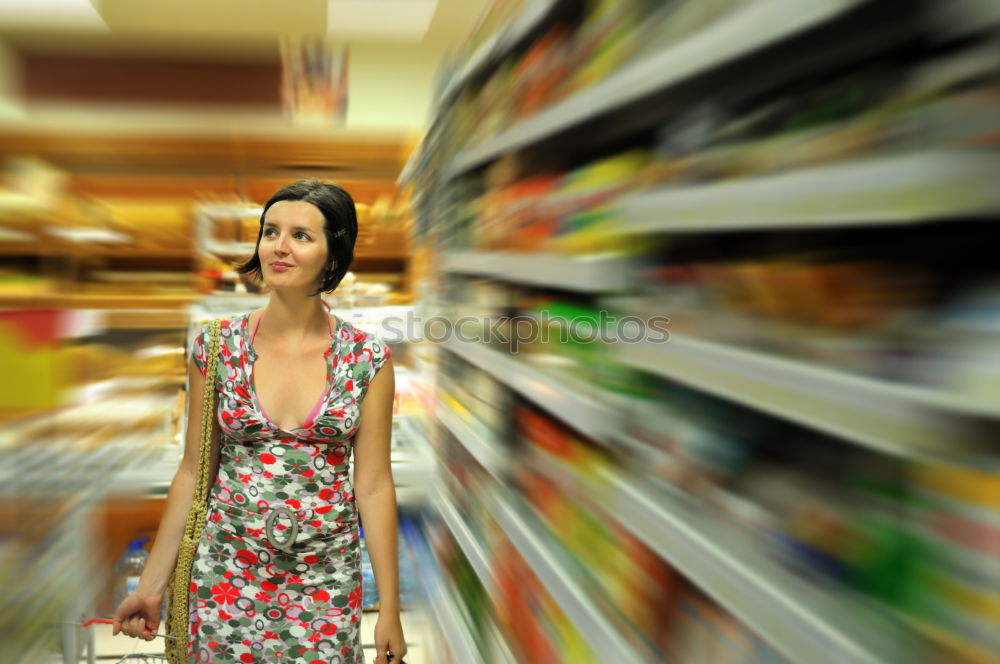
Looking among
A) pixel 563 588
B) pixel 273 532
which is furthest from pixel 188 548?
pixel 563 588

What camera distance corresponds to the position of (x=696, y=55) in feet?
2.71

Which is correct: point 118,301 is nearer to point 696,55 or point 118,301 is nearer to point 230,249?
point 230,249

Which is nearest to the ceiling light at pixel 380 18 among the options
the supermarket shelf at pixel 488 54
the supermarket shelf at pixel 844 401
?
the supermarket shelf at pixel 488 54

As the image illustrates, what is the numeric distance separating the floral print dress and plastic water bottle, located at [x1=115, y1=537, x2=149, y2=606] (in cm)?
228

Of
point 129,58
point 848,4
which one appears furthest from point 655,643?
point 129,58

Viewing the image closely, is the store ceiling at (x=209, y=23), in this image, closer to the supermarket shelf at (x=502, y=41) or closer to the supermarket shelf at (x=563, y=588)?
the supermarket shelf at (x=502, y=41)

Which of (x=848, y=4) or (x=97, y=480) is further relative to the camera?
(x=97, y=480)

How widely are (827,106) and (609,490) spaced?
60 cm

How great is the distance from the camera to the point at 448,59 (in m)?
2.74

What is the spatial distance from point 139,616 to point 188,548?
24cm

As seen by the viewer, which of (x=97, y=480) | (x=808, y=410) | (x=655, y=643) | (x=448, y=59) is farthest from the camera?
(x=97, y=480)

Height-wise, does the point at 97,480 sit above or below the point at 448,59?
below

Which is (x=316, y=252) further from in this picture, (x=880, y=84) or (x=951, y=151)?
(x=951, y=151)

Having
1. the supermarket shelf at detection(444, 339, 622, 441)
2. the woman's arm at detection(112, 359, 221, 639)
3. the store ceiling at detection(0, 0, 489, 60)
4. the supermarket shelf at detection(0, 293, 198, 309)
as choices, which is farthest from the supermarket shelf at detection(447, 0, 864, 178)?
the supermarket shelf at detection(0, 293, 198, 309)
